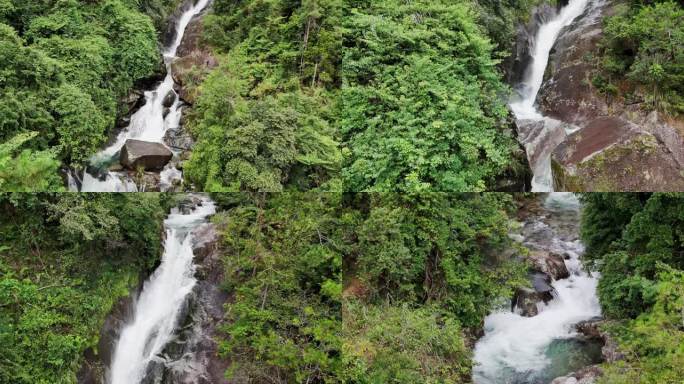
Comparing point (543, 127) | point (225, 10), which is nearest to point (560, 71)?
point (543, 127)

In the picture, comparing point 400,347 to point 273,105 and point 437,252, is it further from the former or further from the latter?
point 273,105

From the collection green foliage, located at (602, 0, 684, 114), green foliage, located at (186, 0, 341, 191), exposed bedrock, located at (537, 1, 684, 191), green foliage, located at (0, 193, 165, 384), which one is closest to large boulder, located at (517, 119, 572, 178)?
exposed bedrock, located at (537, 1, 684, 191)

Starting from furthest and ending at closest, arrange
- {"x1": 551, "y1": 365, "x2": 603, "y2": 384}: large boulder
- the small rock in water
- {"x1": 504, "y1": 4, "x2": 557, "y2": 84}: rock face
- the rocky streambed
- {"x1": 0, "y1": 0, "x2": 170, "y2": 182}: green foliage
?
{"x1": 504, "y1": 4, "x2": 557, "y2": 84}: rock face → the small rock in water → {"x1": 0, "y1": 0, "x2": 170, "y2": 182}: green foliage → the rocky streambed → {"x1": 551, "y1": 365, "x2": 603, "y2": 384}: large boulder

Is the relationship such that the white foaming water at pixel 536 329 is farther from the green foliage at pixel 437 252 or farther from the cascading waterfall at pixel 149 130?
the cascading waterfall at pixel 149 130

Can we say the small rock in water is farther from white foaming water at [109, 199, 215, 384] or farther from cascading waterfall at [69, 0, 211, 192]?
white foaming water at [109, 199, 215, 384]

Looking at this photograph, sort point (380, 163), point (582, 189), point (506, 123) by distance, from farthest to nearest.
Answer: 1. point (506, 123)
2. point (582, 189)
3. point (380, 163)

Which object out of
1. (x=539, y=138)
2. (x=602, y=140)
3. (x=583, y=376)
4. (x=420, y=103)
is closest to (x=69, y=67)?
(x=420, y=103)

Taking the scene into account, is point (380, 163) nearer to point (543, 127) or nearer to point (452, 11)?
point (452, 11)
